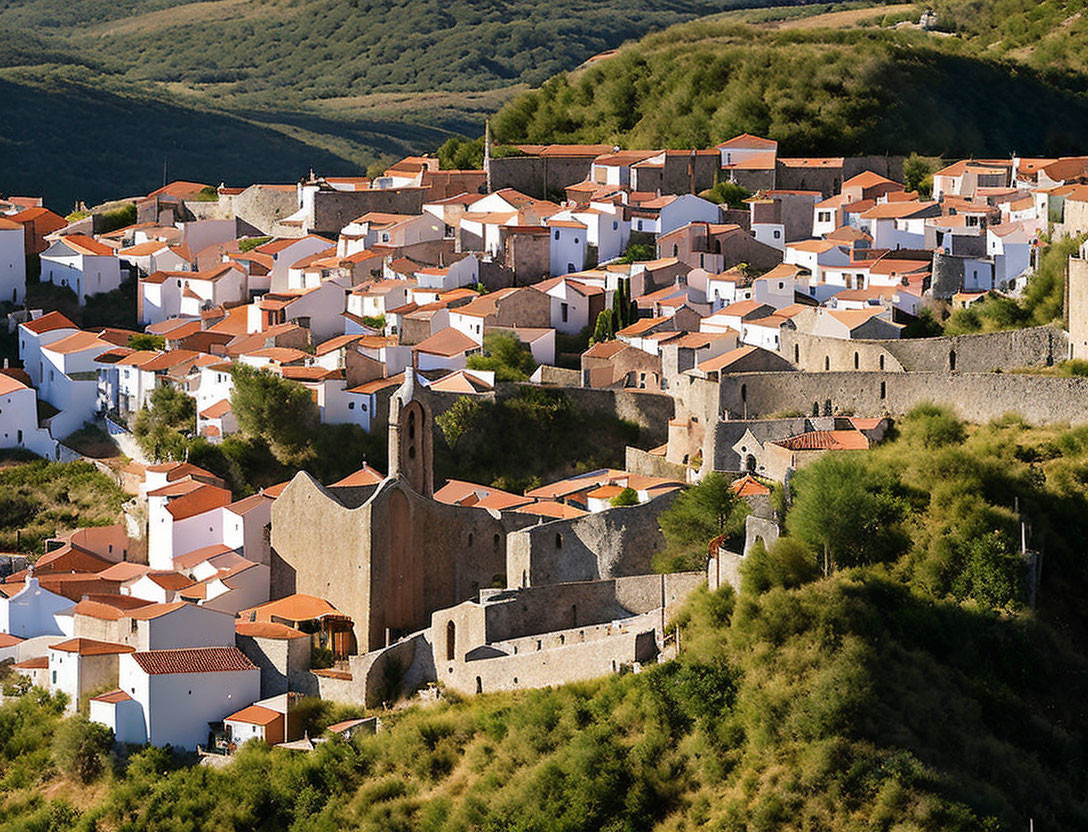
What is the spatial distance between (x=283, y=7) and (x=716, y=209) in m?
71.1

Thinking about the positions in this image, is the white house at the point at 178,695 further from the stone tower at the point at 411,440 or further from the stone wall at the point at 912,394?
the stone wall at the point at 912,394

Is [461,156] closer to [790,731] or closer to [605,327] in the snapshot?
[605,327]

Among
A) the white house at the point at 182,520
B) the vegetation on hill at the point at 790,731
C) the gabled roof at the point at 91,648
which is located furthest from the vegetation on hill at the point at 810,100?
the gabled roof at the point at 91,648

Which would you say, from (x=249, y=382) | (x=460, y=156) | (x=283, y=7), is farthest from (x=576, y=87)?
(x=283, y=7)

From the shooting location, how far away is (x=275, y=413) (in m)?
37.2

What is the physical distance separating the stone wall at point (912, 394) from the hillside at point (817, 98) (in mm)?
17868

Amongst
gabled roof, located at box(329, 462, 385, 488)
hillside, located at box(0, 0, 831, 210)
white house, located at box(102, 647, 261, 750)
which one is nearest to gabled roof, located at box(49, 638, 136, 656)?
white house, located at box(102, 647, 261, 750)

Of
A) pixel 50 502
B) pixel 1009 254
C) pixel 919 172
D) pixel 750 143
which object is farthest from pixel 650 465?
pixel 919 172

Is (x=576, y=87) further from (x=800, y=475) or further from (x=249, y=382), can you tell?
(x=800, y=475)

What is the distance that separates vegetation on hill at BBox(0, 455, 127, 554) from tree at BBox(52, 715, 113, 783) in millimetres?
7317

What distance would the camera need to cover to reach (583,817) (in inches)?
1059

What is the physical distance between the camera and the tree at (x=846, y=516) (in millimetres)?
28891

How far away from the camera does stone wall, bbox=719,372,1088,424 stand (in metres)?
32.0

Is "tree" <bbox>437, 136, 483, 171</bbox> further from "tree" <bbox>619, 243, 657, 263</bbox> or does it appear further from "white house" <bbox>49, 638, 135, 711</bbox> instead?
"white house" <bbox>49, 638, 135, 711</bbox>
